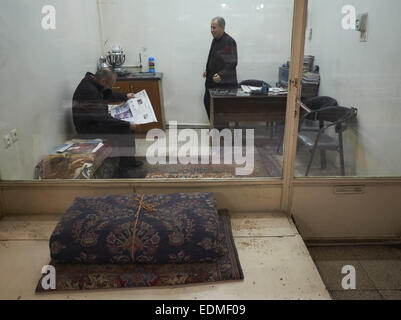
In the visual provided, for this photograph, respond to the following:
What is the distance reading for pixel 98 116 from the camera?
3004 millimetres

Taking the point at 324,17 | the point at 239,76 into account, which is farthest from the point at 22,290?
the point at 324,17

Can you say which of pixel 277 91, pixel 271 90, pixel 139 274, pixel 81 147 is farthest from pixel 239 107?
pixel 139 274

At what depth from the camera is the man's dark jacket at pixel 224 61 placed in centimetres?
296

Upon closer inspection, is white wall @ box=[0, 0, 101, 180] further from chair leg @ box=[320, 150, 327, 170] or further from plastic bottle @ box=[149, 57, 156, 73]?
chair leg @ box=[320, 150, 327, 170]

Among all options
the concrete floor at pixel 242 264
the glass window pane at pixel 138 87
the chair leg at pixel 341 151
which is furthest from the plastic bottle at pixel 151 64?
the chair leg at pixel 341 151

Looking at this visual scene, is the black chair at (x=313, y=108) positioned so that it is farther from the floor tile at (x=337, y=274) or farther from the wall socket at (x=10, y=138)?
the wall socket at (x=10, y=138)

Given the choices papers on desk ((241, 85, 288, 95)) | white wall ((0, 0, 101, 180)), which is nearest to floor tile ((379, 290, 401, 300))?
papers on desk ((241, 85, 288, 95))

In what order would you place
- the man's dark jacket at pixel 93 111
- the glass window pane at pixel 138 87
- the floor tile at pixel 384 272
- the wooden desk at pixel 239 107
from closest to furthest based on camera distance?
the floor tile at pixel 384 272 → the glass window pane at pixel 138 87 → the wooden desk at pixel 239 107 → the man's dark jacket at pixel 93 111

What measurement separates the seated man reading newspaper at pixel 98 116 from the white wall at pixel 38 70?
0.09 m

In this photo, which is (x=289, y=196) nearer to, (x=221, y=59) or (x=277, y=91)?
(x=277, y=91)

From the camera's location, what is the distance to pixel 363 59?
2.57 meters

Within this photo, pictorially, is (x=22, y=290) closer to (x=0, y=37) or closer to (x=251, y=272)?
(x=251, y=272)

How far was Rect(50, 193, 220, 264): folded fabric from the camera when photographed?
68.9 inches

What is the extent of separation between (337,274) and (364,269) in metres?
0.19
